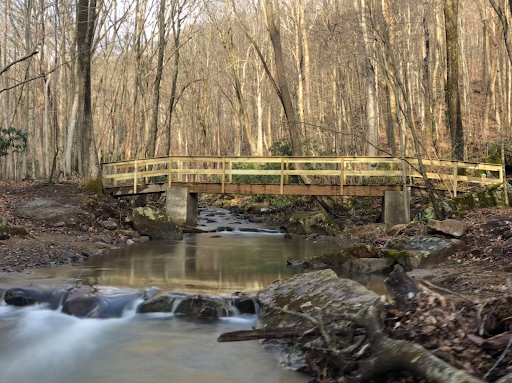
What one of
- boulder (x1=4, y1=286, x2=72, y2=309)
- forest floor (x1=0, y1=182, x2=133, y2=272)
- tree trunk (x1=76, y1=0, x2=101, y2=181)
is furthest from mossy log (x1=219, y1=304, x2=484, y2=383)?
tree trunk (x1=76, y1=0, x2=101, y2=181)

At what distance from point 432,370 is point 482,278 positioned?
3838mm

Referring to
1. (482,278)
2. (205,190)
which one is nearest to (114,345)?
(482,278)

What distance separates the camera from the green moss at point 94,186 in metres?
16.7

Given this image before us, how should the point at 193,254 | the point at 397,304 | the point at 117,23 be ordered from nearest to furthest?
the point at 397,304, the point at 193,254, the point at 117,23

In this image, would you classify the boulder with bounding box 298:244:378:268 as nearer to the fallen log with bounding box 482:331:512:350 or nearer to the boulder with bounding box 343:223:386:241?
the boulder with bounding box 343:223:386:241

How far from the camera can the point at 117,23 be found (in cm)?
2688

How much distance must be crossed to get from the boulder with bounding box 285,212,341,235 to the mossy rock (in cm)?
678

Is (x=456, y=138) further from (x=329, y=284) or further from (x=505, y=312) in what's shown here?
(x=505, y=312)

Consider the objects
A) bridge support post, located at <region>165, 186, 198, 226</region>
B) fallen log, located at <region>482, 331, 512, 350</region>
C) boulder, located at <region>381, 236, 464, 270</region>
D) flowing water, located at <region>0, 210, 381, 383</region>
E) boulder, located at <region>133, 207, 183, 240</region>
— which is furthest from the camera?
bridge support post, located at <region>165, 186, 198, 226</region>

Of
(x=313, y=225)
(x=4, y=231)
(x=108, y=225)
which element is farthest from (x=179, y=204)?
(x=4, y=231)

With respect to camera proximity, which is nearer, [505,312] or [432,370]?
[432,370]

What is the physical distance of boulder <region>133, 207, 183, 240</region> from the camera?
15.3 metres

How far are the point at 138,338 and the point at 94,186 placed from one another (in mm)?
11630

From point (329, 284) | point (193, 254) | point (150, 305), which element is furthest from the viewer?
point (193, 254)
